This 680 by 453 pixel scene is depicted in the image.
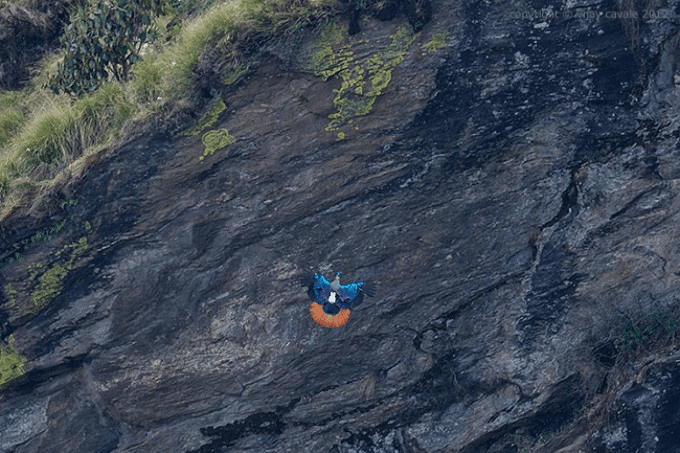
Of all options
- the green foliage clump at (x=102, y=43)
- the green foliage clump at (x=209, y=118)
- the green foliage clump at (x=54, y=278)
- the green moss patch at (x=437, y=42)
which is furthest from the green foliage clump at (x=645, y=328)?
the green foliage clump at (x=102, y=43)

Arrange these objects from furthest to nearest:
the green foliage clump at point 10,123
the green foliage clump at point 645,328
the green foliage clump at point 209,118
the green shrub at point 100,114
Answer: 1. the green foliage clump at point 10,123
2. the green shrub at point 100,114
3. the green foliage clump at point 209,118
4. the green foliage clump at point 645,328

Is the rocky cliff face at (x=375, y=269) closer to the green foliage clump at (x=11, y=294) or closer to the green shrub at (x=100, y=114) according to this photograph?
the green foliage clump at (x=11, y=294)

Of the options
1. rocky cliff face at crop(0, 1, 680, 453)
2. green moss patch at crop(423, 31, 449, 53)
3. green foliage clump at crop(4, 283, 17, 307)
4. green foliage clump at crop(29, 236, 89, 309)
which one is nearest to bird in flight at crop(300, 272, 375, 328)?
rocky cliff face at crop(0, 1, 680, 453)

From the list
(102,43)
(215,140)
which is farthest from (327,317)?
(102,43)

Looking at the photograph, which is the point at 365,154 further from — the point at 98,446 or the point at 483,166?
the point at 98,446

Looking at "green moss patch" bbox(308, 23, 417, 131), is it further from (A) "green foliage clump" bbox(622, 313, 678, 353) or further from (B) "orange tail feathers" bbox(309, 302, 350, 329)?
(A) "green foliage clump" bbox(622, 313, 678, 353)
